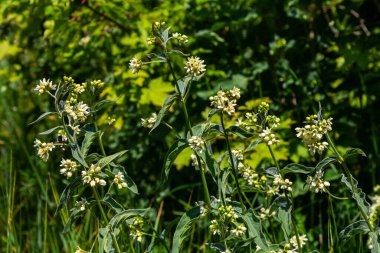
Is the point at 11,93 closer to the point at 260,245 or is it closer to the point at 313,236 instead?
the point at 313,236

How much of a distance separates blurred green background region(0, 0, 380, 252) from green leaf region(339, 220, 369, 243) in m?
1.08

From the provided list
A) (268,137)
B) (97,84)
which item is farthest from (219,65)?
(268,137)

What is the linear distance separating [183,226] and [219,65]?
1.63 m

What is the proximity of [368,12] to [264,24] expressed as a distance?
581mm

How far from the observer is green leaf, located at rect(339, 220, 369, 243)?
4.83 ft

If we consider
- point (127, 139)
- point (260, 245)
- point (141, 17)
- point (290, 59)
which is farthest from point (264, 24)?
point (260, 245)

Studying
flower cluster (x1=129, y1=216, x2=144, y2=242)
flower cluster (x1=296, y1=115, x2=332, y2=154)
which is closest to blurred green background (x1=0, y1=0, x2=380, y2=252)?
flower cluster (x1=129, y1=216, x2=144, y2=242)

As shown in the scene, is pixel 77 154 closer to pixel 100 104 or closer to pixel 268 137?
pixel 100 104

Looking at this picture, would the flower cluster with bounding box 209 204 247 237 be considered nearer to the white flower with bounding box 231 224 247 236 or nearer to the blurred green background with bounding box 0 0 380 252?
the white flower with bounding box 231 224 247 236

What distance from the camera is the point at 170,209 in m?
3.24

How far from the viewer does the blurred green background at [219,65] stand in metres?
2.74

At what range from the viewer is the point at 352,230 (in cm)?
148

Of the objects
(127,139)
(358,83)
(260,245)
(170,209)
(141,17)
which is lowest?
(170,209)

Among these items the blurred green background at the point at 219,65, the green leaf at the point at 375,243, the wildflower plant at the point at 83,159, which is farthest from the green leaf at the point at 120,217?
the blurred green background at the point at 219,65
